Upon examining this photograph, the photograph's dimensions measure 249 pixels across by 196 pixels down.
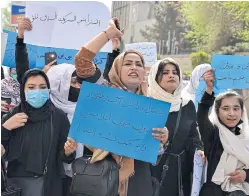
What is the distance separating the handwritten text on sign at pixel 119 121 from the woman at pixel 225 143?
65 cm

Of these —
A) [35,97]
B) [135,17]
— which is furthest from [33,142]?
[135,17]

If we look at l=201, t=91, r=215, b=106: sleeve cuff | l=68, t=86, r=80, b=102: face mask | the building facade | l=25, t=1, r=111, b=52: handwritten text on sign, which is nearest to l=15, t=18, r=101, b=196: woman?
l=68, t=86, r=80, b=102: face mask

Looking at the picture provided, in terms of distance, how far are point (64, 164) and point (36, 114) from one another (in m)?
0.42

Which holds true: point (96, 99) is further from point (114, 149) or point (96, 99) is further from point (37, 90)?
point (37, 90)

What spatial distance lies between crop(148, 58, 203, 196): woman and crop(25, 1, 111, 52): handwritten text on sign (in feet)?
2.42

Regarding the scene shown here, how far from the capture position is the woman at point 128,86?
228cm

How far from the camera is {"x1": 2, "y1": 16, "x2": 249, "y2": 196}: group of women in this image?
237 centimetres

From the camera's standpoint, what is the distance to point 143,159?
7.39ft

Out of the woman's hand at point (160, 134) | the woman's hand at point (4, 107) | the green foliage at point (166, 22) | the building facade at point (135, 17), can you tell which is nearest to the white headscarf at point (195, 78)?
the woman's hand at point (160, 134)

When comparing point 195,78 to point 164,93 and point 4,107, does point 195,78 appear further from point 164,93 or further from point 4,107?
point 4,107

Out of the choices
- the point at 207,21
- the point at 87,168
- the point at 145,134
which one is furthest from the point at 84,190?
the point at 207,21

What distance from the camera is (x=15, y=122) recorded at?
2.39 meters

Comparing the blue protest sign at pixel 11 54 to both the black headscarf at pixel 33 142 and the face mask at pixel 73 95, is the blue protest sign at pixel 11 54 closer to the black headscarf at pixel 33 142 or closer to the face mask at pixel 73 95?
the face mask at pixel 73 95

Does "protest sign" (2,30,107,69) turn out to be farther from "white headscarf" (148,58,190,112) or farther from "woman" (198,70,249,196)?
"woman" (198,70,249,196)
